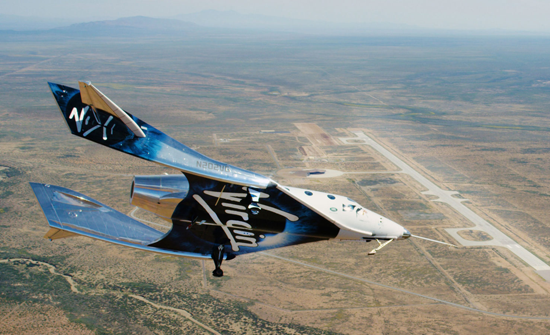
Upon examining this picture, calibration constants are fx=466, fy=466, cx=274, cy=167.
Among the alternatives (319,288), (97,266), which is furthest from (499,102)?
(97,266)

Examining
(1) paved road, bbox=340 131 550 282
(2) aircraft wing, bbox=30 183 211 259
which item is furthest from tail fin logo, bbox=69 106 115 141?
(1) paved road, bbox=340 131 550 282

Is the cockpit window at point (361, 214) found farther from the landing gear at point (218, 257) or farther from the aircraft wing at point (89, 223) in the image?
the aircraft wing at point (89, 223)

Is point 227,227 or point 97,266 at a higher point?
point 227,227

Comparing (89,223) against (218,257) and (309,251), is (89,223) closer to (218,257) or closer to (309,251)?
(218,257)

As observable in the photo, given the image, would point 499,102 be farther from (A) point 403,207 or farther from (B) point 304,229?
(B) point 304,229

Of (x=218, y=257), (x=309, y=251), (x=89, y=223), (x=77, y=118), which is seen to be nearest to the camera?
(x=77, y=118)

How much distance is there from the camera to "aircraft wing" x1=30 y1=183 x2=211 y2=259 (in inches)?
836

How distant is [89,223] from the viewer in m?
22.3

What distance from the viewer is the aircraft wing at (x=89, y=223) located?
69.7 feet

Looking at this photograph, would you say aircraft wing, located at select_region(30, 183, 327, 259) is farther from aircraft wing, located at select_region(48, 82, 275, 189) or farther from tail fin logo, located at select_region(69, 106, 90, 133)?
tail fin logo, located at select_region(69, 106, 90, 133)

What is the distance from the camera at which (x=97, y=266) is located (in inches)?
1804

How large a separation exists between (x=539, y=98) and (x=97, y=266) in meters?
175

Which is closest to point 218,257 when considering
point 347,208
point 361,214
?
point 347,208

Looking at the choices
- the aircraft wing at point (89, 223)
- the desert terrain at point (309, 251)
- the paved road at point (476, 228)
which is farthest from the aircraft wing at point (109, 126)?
the paved road at point (476, 228)
